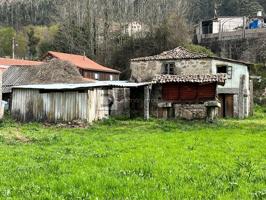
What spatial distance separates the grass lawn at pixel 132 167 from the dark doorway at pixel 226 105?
19.2 metres

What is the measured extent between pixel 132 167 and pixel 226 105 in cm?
2945

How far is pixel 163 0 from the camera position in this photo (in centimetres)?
7950

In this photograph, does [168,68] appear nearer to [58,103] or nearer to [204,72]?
[204,72]

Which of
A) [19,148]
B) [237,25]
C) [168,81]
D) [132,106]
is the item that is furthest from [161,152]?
[237,25]

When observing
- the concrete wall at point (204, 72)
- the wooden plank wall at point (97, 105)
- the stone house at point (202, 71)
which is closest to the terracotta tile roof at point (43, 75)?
the concrete wall at point (204, 72)

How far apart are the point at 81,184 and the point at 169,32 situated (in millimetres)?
52949

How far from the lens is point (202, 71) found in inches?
1523

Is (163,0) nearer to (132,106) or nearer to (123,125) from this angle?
(132,106)

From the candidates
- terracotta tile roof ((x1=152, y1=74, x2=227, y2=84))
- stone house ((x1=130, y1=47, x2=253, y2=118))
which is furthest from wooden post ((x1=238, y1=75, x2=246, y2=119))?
terracotta tile roof ((x1=152, y1=74, x2=227, y2=84))

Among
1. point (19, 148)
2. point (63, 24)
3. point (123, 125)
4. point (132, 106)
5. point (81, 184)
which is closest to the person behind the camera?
point (81, 184)

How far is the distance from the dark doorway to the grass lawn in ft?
63.1

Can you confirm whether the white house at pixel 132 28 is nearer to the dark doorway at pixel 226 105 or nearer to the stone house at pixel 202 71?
the stone house at pixel 202 71

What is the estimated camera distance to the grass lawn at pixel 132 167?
928 cm

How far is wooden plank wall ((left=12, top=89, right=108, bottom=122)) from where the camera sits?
29.5m
